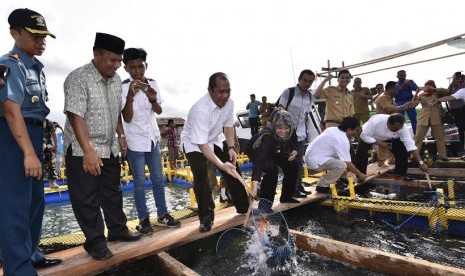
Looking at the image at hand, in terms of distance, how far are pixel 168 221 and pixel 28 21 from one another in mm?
2857

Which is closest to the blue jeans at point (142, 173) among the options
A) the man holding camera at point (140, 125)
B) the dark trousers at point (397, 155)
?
the man holding camera at point (140, 125)

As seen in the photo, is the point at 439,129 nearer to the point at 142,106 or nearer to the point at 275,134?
the point at 275,134

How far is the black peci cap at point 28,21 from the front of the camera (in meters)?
2.45

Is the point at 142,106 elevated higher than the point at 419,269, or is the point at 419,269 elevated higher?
the point at 142,106

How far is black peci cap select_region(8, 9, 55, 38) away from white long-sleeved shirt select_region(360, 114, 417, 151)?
6157mm

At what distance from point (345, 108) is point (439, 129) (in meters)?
2.93

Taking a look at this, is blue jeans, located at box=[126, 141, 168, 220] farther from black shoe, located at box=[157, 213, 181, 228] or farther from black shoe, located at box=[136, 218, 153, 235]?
black shoe, located at box=[157, 213, 181, 228]

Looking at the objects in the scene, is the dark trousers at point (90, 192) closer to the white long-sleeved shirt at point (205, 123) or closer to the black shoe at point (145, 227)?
the black shoe at point (145, 227)

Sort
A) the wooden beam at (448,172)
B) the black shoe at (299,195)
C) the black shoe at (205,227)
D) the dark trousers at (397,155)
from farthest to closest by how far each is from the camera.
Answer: the wooden beam at (448,172) < the dark trousers at (397,155) < the black shoe at (299,195) < the black shoe at (205,227)

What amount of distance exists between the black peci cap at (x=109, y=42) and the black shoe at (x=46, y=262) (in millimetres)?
2212

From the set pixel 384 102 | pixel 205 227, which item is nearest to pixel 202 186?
pixel 205 227

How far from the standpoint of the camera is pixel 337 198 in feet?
17.4

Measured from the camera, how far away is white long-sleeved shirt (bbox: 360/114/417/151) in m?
6.30

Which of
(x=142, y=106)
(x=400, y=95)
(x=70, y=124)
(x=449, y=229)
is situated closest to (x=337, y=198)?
(x=449, y=229)
